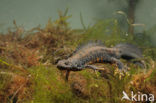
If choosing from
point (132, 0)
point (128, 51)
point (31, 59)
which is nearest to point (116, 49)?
point (128, 51)

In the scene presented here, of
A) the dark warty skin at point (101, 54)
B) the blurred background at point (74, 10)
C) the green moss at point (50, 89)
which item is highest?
the blurred background at point (74, 10)

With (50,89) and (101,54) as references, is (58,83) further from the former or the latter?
(101,54)

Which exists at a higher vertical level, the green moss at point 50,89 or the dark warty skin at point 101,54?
the dark warty skin at point 101,54

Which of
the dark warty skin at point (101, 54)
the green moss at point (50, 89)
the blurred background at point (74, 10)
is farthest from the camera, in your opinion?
the blurred background at point (74, 10)

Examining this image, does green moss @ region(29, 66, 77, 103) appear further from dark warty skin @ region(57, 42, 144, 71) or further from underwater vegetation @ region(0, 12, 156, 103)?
dark warty skin @ region(57, 42, 144, 71)

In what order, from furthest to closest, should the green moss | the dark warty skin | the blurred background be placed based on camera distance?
the blurred background
the dark warty skin
the green moss

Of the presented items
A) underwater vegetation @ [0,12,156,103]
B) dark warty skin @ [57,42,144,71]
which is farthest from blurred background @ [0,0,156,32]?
underwater vegetation @ [0,12,156,103]

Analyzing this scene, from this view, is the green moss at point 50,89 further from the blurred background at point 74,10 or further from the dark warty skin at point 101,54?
the blurred background at point 74,10

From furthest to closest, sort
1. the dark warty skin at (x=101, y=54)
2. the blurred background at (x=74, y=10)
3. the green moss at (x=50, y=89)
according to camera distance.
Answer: the blurred background at (x=74, y=10)
the dark warty skin at (x=101, y=54)
the green moss at (x=50, y=89)

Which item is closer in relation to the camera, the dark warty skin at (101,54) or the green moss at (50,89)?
the green moss at (50,89)

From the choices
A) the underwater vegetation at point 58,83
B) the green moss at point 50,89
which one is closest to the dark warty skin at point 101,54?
the underwater vegetation at point 58,83

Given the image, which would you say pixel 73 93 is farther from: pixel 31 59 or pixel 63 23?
pixel 63 23
